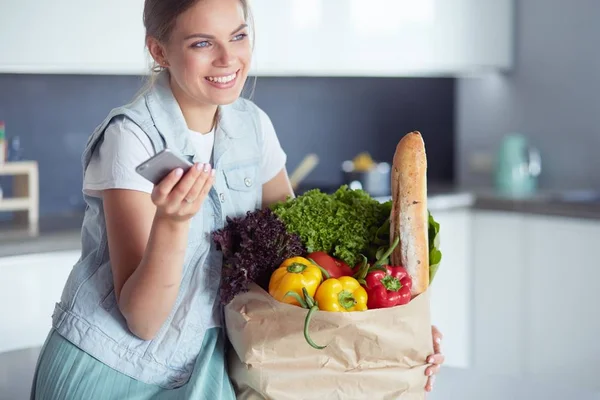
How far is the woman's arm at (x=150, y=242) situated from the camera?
47.4 inches

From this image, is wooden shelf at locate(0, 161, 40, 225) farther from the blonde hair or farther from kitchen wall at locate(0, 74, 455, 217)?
the blonde hair

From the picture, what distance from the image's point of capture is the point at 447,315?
3418 millimetres

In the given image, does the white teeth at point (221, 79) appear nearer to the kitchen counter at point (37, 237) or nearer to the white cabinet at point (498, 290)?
the kitchen counter at point (37, 237)

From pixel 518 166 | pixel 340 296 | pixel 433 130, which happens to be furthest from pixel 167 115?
pixel 433 130

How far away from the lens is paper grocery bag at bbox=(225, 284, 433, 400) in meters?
1.29

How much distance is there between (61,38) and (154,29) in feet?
4.15

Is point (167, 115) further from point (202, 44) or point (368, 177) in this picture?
point (368, 177)

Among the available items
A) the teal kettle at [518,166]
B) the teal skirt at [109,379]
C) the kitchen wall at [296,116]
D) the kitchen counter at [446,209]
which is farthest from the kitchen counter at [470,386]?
the teal kettle at [518,166]

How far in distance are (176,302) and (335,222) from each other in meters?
0.27

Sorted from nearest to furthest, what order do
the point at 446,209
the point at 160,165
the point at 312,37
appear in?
the point at 160,165 < the point at 312,37 < the point at 446,209

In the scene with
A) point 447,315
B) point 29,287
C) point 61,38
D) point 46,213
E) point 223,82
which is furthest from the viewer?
point 447,315

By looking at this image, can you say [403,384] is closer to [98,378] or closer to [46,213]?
[98,378]

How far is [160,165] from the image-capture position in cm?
116

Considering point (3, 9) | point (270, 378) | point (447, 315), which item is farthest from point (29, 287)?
point (447, 315)
